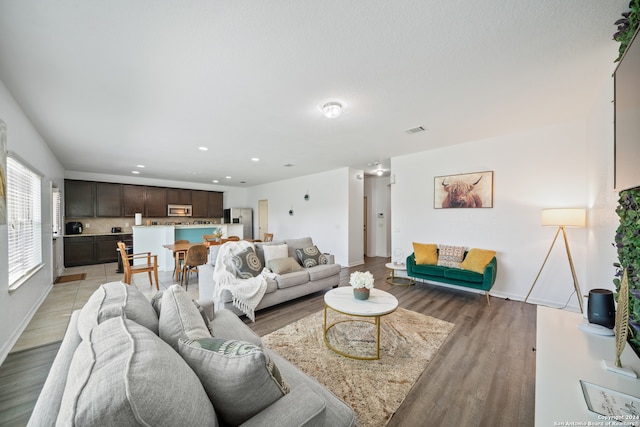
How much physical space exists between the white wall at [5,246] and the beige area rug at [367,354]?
102 inches

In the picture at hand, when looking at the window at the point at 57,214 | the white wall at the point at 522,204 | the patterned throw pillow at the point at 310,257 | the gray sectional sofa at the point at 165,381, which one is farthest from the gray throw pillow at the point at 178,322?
the window at the point at 57,214

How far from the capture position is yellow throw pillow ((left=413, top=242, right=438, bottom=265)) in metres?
4.29

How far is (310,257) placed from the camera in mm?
4152

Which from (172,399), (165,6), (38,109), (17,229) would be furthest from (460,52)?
(17,229)

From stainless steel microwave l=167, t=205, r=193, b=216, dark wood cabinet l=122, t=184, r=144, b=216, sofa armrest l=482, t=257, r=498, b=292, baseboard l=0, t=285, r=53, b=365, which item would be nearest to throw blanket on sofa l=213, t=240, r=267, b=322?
baseboard l=0, t=285, r=53, b=365

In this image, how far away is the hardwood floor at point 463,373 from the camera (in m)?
1.65

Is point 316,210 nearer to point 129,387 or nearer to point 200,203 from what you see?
point 200,203

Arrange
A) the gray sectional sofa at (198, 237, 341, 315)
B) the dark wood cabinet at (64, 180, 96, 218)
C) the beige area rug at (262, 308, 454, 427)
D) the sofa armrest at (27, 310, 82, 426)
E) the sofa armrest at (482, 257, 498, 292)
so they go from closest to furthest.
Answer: the sofa armrest at (27, 310, 82, 426), the beige area rug at (262, 308, 454, 427), the gray sectional sofa at (198, 237, 341, 315), the sofa armrest at (482, 257, 498, 292), the dark wood cabinet at (64, 180, 96, 218)

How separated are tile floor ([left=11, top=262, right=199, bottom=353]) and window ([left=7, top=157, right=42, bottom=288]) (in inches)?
23.8

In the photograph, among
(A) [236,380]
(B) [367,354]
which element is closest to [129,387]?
(A) [236,380]

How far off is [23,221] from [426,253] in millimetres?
5819

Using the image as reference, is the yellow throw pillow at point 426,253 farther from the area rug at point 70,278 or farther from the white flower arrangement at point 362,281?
the area rug at point 70,278

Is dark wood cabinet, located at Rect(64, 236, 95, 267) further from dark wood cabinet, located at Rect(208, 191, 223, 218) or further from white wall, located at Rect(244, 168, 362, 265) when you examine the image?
white wall, located at Rect(244, 168, 362, 265)

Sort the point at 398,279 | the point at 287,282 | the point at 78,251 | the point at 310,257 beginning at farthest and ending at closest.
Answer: the point at 78,251 → the point at 398,279 → the point at 310,257 → the point at 287,282
